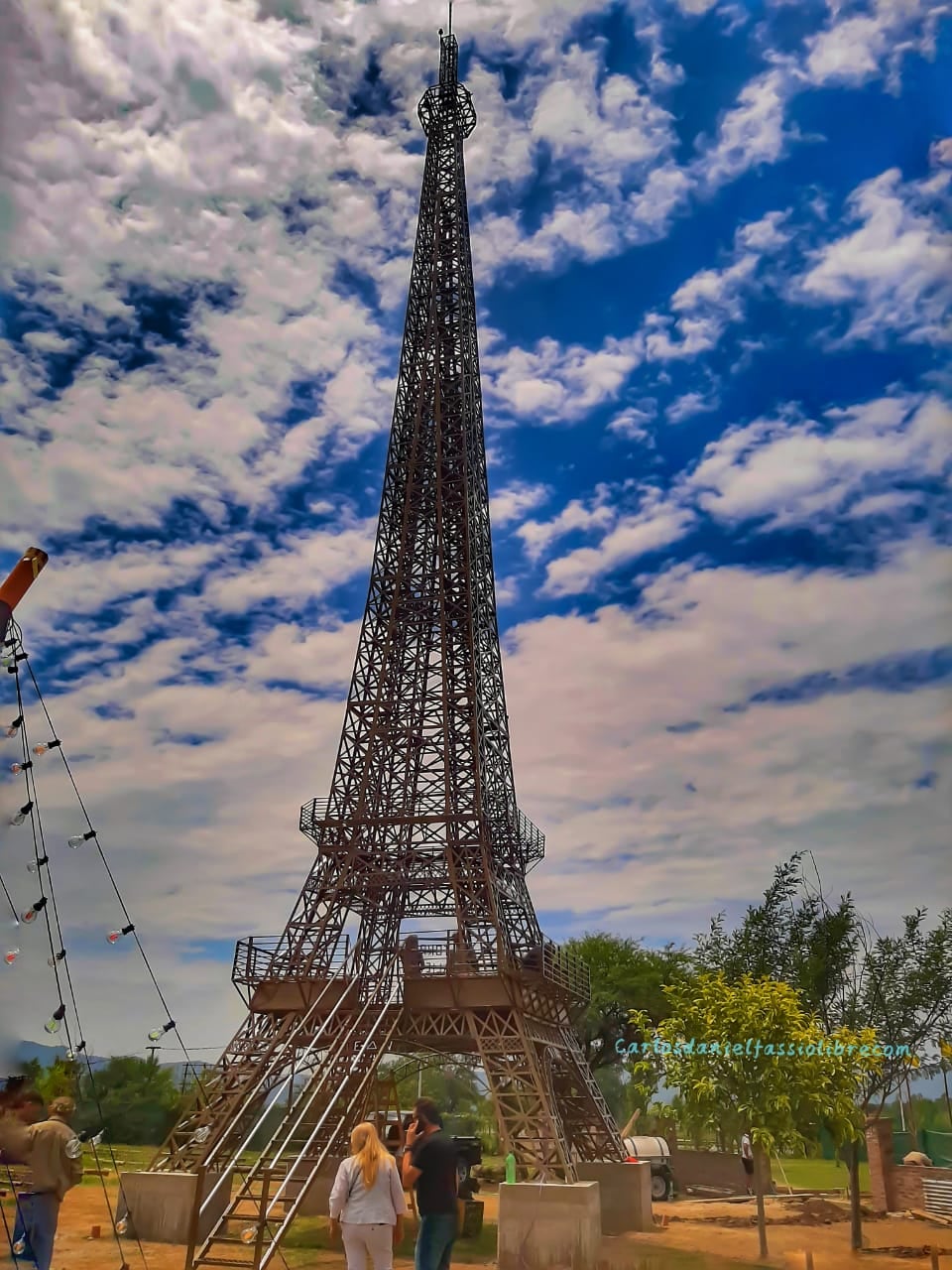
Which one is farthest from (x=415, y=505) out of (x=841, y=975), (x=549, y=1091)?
(x=841, y=975)

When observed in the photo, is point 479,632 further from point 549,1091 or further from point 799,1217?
point 799,1217

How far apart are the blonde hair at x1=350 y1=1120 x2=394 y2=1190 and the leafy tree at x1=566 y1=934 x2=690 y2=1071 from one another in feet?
98.7

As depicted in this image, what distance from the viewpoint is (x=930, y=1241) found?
14781mm

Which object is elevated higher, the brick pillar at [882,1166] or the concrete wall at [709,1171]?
the brick pillar at [882,1166]

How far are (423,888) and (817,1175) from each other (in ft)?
63.6

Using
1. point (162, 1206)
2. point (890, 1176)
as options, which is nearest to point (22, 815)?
point (162, 1206)

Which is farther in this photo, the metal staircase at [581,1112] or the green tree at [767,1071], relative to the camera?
the metal staircase at [581,1112]

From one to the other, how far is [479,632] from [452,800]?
5233 millimetres

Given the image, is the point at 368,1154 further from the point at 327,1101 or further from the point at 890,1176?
the point at 890,1176

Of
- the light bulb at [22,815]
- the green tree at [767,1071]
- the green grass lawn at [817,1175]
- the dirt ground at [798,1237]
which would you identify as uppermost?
the light bulb at [22,815]

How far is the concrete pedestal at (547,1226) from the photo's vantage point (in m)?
13.5

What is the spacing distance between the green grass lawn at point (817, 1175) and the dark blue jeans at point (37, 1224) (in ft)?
73.2

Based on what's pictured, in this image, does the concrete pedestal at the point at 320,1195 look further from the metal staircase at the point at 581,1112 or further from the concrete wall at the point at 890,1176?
the concrete wall at the point at 890,1176

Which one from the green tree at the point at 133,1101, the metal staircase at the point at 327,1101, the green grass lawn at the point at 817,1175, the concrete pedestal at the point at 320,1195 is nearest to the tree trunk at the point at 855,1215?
the green grass lawn at the point at 817,1175
